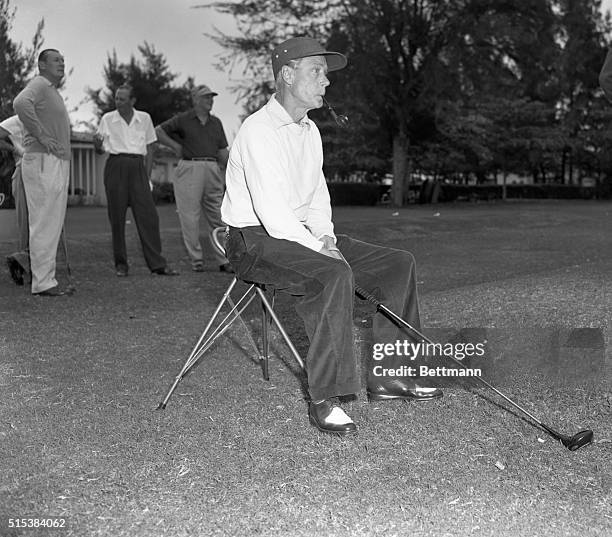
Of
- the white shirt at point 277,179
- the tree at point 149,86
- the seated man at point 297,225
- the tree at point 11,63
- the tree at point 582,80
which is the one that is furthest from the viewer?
the tree at point 149,86

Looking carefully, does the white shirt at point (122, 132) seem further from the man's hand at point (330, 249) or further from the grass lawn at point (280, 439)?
the man's hand at point (330, 249)

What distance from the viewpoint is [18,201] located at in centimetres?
1006

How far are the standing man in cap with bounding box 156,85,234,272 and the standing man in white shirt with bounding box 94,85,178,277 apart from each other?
50cm

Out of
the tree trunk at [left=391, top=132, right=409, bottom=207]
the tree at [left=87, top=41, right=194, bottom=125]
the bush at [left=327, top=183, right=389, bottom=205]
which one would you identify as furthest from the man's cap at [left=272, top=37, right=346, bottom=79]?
the tree at [left=87, top=41, right=194, bottom=125]

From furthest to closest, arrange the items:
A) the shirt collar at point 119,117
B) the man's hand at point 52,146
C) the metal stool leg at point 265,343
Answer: the shirt collar at point 119,117, the man's hand at point 52,146, the metal stool leg at point 265,343

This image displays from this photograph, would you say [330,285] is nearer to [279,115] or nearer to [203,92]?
[279,115]

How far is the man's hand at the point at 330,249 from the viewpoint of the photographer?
4.59 meters

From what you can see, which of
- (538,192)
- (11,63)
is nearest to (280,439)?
(11,63)

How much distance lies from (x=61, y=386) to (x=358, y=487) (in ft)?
7.89

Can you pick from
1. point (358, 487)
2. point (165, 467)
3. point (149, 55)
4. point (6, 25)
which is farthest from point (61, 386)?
point (149, 55)


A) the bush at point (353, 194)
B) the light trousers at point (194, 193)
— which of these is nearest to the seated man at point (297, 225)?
the light trousers at point (194, 193)

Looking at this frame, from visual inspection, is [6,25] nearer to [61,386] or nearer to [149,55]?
[61,386]

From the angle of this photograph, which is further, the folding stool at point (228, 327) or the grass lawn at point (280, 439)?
the folding stool at point (228, 327)

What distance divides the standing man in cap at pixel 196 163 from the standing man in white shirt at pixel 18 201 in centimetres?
198
